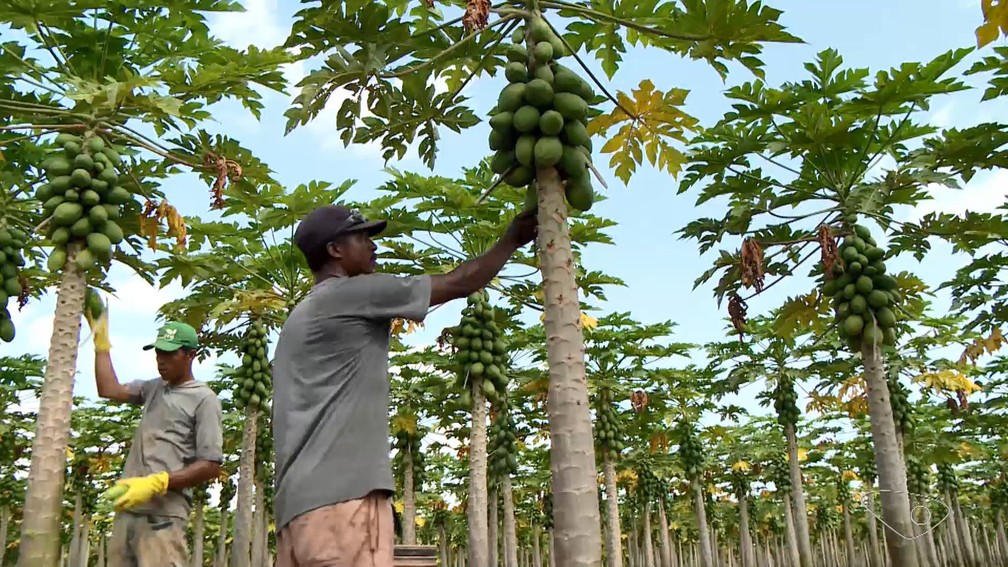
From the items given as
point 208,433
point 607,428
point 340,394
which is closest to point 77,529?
point 607,428

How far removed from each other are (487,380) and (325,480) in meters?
8.51

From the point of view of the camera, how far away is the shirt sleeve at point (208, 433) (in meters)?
4.55

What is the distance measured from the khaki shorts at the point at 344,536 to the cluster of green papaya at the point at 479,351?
27.3 ft

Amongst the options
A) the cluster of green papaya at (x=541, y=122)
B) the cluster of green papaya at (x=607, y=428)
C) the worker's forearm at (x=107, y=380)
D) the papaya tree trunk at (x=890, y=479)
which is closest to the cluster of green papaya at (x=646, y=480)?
the cluster of green papaya at (x=607, y=428)

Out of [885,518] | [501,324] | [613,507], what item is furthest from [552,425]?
[613,507]

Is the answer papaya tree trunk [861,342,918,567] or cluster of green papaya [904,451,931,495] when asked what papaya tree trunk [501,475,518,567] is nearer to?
papaya tree trunk [861,342,918,567]

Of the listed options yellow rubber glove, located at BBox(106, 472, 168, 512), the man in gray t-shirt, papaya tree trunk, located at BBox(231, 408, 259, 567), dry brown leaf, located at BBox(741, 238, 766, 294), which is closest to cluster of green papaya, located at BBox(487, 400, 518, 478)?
papaya tree trunk, located at BBox(231, 408, 259, 567)

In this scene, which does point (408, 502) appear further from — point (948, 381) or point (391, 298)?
point (391, 298)

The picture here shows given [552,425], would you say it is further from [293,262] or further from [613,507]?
[613,507]

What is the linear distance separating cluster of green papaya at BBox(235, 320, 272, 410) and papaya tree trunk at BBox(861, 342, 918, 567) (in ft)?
31.2

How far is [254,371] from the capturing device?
13.4 metres

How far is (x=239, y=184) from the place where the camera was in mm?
8016

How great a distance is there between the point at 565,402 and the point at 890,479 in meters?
5.39

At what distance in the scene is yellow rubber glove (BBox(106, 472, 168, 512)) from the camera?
413 centimetres
